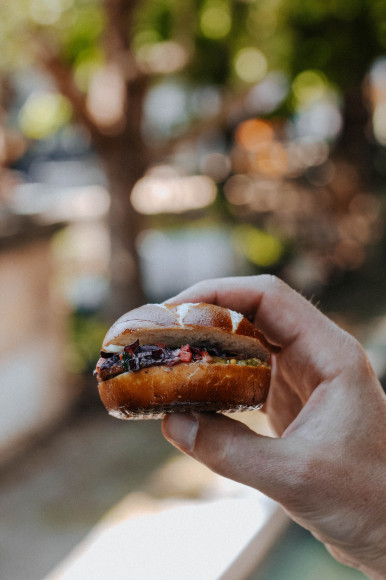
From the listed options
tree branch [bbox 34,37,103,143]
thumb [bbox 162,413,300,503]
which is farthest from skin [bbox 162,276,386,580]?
tree branch [bbox 34,37,103,143]

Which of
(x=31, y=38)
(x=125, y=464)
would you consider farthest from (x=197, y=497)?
(x=31, y=38)

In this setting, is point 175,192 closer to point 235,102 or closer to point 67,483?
point 235,102

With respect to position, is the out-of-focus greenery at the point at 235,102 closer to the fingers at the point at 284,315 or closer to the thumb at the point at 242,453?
the fingers at the point at 284,315

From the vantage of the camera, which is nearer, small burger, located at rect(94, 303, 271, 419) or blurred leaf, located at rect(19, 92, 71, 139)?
small burger, located at rect(94, 303, 271, 419)

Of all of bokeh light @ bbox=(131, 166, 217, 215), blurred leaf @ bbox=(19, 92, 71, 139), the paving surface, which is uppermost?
blurred leaf @ bbox=(19, 92, 71, 139)

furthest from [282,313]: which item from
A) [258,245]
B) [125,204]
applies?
[258,245]

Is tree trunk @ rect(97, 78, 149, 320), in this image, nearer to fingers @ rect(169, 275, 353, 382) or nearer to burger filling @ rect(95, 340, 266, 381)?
fingers @ rect(169, 275, 353, 382)

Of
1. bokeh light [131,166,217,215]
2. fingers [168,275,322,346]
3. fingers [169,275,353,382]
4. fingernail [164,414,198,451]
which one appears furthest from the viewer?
bokeh light [131,166,217,215]

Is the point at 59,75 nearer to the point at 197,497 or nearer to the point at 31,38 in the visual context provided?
the point at 31,38
